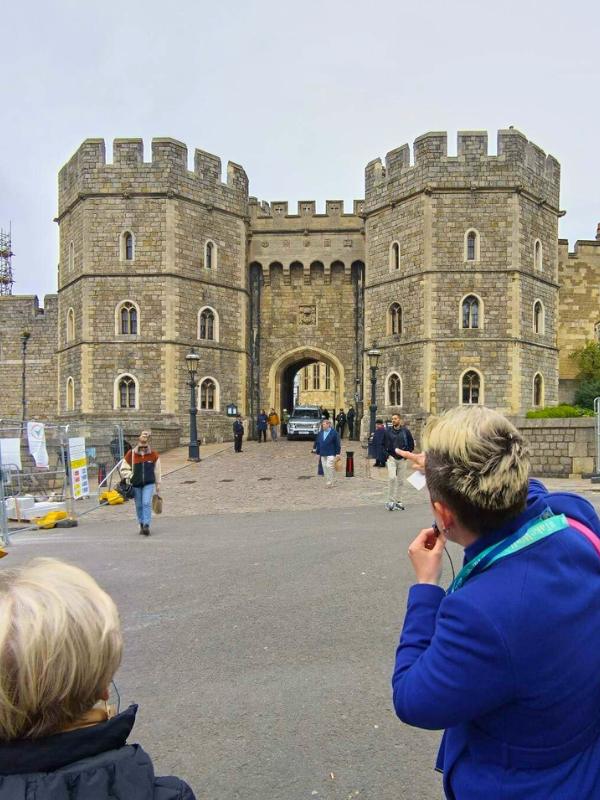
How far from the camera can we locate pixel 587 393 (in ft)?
93.1

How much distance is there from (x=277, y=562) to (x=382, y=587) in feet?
4.86

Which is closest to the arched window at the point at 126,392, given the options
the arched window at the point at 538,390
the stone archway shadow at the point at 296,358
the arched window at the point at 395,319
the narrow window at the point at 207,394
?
the narrow window at the point at 207,394

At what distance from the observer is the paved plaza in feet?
9.35

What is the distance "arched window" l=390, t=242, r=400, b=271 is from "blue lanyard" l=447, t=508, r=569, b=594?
2603 cm

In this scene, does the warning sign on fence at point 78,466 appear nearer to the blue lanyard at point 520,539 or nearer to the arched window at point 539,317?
the blue lanyard at point 520,539

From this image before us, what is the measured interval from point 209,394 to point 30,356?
11.7 m

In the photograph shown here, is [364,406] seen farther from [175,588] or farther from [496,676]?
[496,676]

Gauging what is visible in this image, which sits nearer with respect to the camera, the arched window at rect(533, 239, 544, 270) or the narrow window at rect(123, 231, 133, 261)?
the arched window at rect(533, 239, 544, 270)

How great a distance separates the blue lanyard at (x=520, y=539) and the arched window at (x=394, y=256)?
26027 mm

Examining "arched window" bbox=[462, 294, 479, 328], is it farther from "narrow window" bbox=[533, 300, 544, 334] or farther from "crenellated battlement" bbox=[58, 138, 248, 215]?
"crenellated battlement" bbox=[58, 138, 248, 215]

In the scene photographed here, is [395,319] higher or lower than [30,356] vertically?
higher

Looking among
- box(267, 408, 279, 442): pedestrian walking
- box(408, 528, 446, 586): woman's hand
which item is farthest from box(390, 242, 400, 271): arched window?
box(408, 528, 446, 586): woman's hand

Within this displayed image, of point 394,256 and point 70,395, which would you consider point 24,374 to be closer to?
point 70,395

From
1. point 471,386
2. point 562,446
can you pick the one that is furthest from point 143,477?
point 471,386
